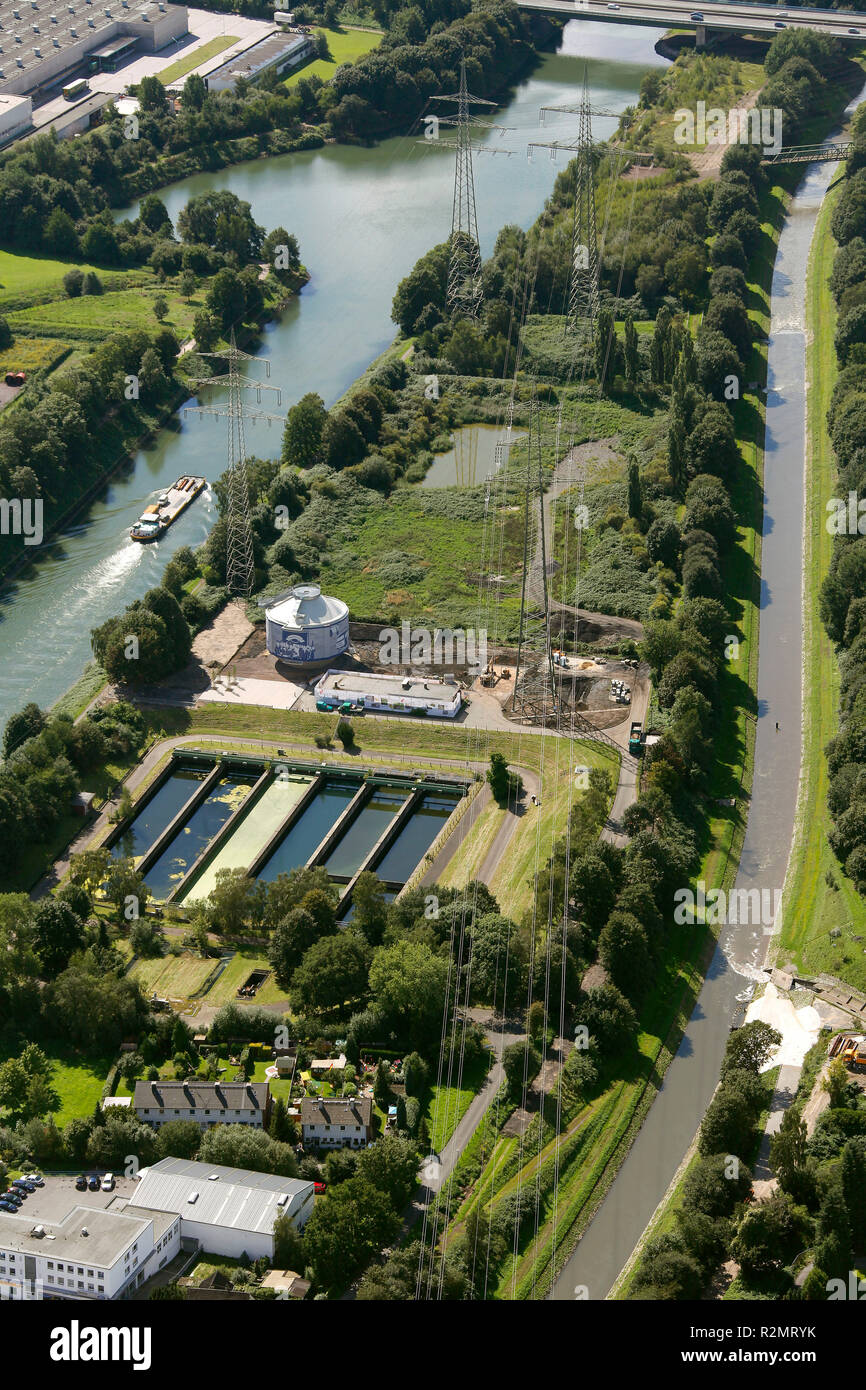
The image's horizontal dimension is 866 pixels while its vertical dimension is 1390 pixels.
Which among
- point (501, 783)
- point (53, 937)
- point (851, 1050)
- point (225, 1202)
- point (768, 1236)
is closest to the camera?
point (768, 1236)

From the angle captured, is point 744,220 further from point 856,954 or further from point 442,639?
point 856,954

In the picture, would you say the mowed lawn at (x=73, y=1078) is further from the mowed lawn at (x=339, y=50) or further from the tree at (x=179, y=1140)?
the mowed lawn at (x=339, y=50)

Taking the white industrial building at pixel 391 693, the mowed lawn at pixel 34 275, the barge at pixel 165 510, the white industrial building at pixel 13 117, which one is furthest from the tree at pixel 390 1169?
the white industrial building at pixel 13 117

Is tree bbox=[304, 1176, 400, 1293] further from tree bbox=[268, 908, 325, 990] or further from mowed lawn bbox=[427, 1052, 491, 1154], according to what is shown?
tree bbox=[268, 908, 325, 990]

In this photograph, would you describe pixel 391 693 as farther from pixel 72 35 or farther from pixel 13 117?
pixel 72 35

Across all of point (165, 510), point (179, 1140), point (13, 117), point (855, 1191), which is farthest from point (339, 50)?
Result: point (855, 1191)
